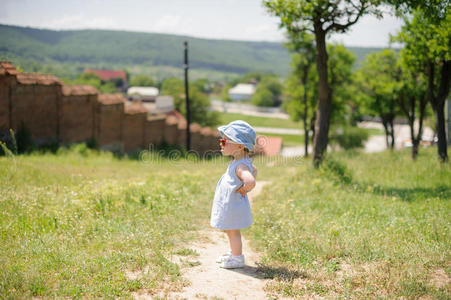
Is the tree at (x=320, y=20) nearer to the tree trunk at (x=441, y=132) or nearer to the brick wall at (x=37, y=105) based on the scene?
the tree trunk at (x=441, y=132)

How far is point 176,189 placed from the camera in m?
8.27

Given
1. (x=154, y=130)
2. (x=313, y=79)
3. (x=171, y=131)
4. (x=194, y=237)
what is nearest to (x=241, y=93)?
(x=313, y=79)

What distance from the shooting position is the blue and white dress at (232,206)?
14.7 ft

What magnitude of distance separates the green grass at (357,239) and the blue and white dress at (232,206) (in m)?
0.68

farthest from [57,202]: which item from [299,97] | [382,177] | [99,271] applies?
[299,97]

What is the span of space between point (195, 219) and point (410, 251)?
345cm

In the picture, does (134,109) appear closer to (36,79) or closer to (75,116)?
(75,116)

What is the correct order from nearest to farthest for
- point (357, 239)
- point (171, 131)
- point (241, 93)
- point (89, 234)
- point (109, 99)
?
point (357, 239)
point (89, 234)
point (109, 99)
point (171, 131)
point (241, 93)

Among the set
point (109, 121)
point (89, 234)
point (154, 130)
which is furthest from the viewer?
point (154, 130)

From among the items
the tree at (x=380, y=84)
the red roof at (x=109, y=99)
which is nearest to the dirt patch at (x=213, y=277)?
the red roof at (x=109, y=99)

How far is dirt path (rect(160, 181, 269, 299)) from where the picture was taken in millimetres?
3824

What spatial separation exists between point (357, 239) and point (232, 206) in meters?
1.85

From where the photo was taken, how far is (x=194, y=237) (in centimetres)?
570

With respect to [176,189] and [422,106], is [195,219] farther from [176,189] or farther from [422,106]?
[422,106]
